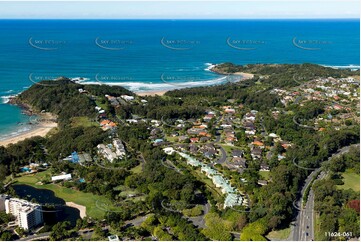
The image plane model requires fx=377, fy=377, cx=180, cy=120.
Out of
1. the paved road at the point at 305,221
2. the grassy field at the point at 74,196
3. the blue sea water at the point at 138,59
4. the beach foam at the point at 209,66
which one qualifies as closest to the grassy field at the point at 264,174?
the paved road at the point at 305,221

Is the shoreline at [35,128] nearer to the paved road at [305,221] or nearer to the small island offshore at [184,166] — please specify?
the small island offshore at [184,166]

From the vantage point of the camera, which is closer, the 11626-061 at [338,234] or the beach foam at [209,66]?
the 11626-061 at [338,234]

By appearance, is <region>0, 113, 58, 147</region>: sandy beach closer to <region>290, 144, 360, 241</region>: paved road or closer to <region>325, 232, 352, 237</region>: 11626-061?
<region>290, 144, 360, 241</region>: paved road

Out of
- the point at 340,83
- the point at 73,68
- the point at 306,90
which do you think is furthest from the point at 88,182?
the point at 73,68

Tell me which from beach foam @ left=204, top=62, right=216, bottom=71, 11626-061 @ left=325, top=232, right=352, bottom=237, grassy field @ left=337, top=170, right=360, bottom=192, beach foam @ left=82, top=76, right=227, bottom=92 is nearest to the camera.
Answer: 11626-061 @ left=325, top=232, right=352, bottom=237

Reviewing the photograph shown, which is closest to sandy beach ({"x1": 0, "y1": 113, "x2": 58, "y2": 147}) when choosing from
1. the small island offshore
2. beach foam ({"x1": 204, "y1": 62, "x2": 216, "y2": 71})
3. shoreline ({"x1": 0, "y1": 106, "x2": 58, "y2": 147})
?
shoreline ({"x1": 0, "y1": 106, "x2": 58, "y2": 147})
